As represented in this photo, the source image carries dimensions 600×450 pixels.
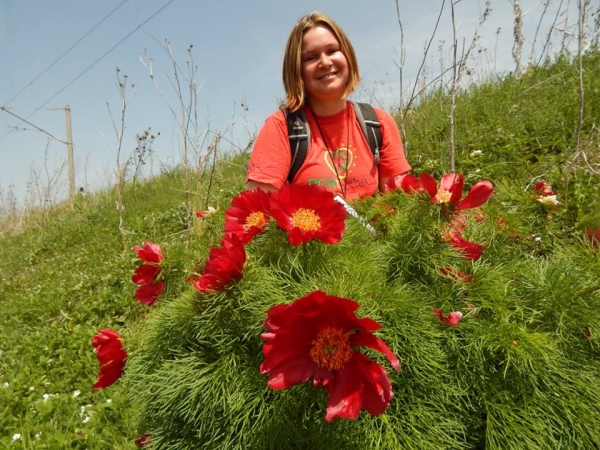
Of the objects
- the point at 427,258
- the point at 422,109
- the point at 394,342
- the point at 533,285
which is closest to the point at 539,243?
the point at 533,285

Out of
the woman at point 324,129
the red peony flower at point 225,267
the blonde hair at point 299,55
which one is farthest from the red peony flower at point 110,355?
the blonde hair at point 299,55

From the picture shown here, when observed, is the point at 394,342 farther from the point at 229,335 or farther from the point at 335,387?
the point at 229,335

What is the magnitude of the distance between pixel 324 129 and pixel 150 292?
121 centimetres

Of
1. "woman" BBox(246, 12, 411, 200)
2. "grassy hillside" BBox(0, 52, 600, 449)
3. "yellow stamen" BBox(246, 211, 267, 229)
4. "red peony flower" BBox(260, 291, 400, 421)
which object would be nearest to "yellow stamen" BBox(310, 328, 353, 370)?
"red peony flower" BBox(260, 291, 400, 421)

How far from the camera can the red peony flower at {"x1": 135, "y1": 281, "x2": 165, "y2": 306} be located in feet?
3.80

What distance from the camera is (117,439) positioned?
1927mm

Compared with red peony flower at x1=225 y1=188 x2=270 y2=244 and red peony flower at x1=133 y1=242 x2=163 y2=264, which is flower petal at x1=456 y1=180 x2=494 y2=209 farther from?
red peony flower at x1=133 y1=242 x2=163 y2=264

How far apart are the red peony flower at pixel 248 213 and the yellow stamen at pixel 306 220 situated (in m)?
0.09

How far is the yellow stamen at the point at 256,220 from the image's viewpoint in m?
1.02

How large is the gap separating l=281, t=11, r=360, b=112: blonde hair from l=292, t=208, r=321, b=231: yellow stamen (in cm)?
115

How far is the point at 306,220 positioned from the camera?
37.3 inches

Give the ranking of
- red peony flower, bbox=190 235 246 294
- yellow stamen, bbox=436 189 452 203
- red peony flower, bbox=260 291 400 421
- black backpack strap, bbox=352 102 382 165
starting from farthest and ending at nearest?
black backpack strap, bbox=352 102 382 165
yellow stamen, bbox=436 189 452 203
red peony flower, bbox=190 235 246 294
red peony flower, bbox=260 291 400 421

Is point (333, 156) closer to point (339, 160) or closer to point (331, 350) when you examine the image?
point (339, 160)

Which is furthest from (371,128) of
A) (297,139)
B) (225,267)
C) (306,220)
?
(225,267)
